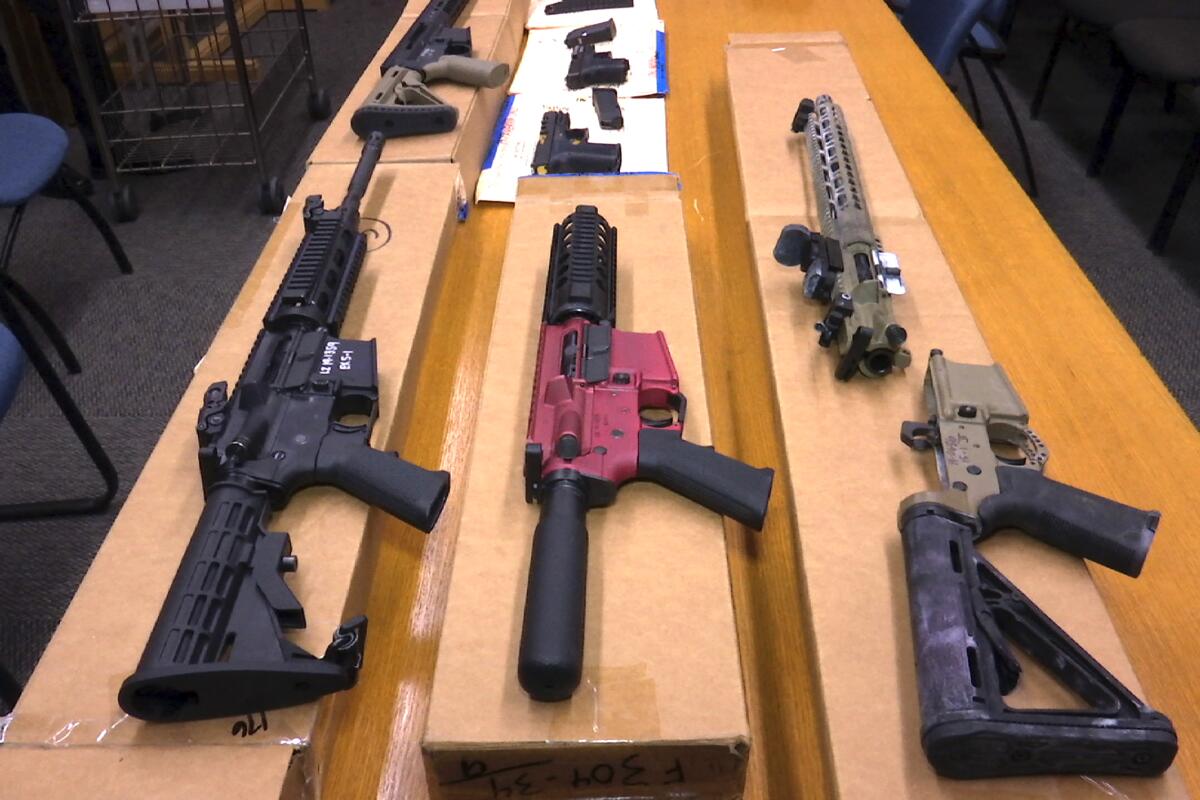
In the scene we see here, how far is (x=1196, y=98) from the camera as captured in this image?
280 centimetres

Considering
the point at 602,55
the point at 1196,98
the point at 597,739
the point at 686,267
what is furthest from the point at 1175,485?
the point at 1196,98

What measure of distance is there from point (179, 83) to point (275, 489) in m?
2.92

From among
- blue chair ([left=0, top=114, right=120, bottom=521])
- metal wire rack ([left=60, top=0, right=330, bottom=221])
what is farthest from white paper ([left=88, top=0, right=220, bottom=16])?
blue chair ([left=0, top=114, right=120, bottom=521])

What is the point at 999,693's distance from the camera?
2.91 ft

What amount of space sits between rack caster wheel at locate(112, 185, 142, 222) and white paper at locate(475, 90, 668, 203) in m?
1.79

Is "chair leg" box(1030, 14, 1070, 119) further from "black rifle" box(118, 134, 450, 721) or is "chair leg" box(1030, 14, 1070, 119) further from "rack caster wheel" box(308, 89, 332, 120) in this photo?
"black rifle" box(118, 134, 450, 721)

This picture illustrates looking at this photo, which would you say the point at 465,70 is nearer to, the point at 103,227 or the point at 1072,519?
the point at 103,227

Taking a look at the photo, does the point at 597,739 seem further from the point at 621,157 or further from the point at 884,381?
the point at 621,157

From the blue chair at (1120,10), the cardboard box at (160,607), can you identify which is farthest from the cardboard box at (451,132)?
the blue chair at (1120,10)

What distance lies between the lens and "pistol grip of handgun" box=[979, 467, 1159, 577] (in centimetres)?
105

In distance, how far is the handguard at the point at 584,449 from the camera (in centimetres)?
98

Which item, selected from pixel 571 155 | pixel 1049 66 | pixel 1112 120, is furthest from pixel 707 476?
pixel 1049 66

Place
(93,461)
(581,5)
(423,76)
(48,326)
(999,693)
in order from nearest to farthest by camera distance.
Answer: (999,693) < (423,76) < (93,461) < (48,326) < (581,5)

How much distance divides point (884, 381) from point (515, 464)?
23.3 inches
